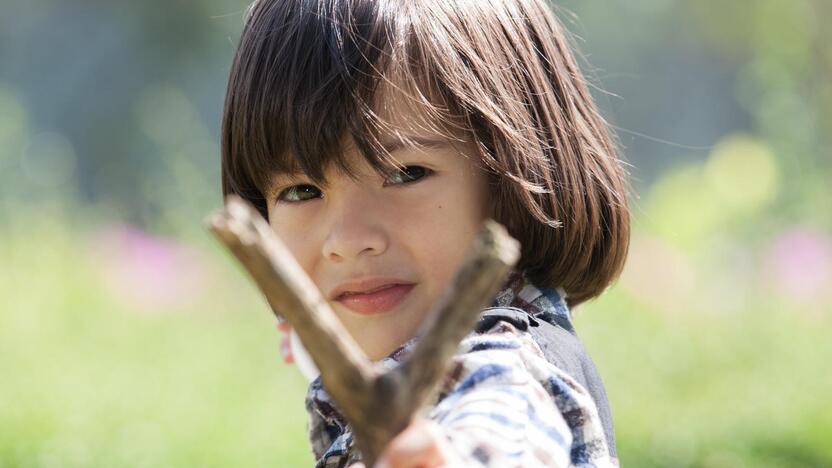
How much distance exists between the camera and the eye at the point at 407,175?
1557 millimetres

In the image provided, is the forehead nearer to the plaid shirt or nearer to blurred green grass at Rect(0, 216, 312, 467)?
the plaid shirt

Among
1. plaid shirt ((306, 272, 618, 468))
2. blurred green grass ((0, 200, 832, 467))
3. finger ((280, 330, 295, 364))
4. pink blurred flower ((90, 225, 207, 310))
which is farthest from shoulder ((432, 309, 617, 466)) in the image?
pink blurred flower ((90, 225, 207, 310))

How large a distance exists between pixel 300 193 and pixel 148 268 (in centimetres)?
366

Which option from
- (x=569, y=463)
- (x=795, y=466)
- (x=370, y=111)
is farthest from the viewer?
(x=795, y=466)

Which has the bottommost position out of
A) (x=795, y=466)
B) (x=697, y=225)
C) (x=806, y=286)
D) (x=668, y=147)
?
(x=795, y=466)

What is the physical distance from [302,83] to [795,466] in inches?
94.8

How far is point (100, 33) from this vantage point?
10.0 m

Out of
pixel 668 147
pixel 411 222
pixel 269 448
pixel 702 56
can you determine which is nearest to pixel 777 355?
pixel 269 448

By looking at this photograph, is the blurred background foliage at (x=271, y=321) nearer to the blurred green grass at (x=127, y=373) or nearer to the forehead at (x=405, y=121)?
the blurred green grass at (x=127, y=373)

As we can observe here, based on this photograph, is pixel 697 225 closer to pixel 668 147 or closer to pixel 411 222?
pixel 411 222

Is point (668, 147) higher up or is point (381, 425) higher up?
point (668, 147)

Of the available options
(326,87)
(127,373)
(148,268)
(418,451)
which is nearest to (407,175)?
(326,87)

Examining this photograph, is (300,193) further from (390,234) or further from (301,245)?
(390,234)

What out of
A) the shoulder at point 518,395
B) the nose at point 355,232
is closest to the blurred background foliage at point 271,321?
the nose at point 355,232
